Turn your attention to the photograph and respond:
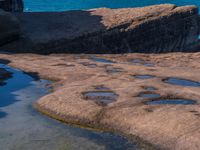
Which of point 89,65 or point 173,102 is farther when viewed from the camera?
point 89,65

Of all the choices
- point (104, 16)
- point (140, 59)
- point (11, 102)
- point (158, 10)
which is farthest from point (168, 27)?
point (11, 102)

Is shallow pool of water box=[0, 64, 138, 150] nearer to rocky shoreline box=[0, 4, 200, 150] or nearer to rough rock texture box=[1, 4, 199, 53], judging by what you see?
rocky shoreline box=[0, 4, 200, 150]

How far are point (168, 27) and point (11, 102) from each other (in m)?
10.0

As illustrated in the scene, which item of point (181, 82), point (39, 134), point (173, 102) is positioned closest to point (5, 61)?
point (181, 82)

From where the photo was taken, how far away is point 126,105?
21.7 feet

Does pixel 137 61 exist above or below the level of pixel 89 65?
below

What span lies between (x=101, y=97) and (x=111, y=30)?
8435mm

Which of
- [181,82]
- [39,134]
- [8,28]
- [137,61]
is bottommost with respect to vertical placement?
[137,61]

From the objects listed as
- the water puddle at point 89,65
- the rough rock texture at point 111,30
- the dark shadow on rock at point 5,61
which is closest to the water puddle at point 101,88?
the water puddle at point 89,65

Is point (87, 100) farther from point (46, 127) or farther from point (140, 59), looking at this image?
point (140, 59)

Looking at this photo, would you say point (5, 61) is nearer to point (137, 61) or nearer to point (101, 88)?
point (137, 61)

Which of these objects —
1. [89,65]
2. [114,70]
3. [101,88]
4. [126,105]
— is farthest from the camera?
[89,65]

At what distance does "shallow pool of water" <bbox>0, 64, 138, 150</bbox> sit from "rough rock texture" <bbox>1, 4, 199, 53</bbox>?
23.8 feet

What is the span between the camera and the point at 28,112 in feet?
22.2
